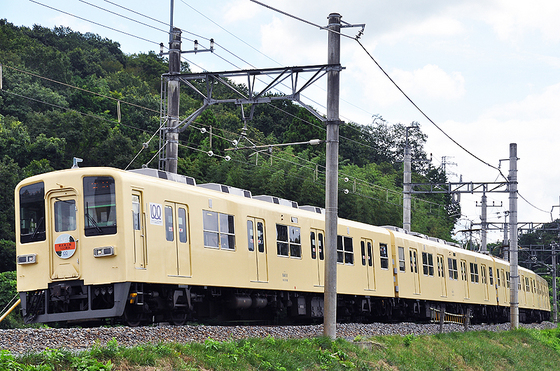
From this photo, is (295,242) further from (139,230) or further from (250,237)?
(139,230)

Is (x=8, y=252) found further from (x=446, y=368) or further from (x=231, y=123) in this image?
(x=231, y=123)

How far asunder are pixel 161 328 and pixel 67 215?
288 cm

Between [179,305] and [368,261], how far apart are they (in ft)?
28.1

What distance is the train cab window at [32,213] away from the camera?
40.9 feet

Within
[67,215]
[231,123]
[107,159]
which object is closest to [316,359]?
[67,215]

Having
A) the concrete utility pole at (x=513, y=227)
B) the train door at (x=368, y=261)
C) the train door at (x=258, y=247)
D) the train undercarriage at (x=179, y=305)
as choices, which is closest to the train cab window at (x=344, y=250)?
the train door at (x=368, y=261)

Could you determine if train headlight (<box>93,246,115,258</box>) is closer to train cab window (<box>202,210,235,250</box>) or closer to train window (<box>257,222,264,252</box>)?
train cab window (<box>202,210,235,250</box>)

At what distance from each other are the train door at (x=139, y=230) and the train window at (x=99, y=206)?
352 mm

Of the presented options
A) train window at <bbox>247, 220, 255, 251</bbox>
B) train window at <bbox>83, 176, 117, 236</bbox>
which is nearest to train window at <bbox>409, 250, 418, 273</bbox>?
train window at <bbox>247, 220, 255, 251</bbox>

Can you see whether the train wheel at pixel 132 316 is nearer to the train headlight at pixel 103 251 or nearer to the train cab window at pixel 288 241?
the train headlight at pixel 103 251

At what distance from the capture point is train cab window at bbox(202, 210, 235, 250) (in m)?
13.8

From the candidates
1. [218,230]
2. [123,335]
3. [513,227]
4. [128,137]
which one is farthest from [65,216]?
[128,137]

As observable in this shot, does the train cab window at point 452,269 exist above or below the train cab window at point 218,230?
below

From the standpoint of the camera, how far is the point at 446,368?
15.6m
